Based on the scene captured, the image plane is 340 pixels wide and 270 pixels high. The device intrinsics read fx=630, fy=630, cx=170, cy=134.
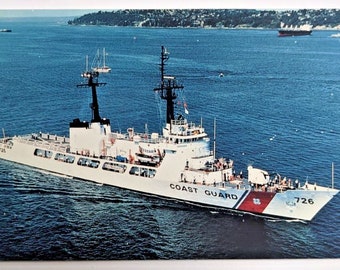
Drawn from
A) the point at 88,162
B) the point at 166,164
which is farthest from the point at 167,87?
the point at 88,162

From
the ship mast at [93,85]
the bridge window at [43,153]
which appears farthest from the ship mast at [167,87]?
the bridge window at [43,153]

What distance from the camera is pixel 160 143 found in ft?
29.6

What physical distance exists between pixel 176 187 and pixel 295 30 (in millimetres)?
2750

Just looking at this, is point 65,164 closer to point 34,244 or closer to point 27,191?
point 27,191

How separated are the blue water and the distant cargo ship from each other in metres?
0.09

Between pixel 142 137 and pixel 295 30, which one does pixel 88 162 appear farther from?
pixel 295 30

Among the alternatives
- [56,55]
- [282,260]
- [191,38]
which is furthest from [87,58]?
[282,260]

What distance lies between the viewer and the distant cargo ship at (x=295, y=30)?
7820 mm

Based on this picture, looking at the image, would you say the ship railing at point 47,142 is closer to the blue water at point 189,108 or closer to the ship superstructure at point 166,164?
the ship superstructure at point 166,164

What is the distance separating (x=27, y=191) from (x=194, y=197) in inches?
91.3

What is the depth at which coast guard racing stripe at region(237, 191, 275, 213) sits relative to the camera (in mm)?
8430

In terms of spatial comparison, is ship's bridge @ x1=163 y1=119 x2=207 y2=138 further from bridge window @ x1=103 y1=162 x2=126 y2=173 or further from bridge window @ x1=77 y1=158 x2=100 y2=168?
bridge window @ x1=77 y1=158 x2=100 y2=168

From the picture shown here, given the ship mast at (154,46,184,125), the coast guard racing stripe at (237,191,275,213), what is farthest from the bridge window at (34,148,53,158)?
the coast guard racing stripe at (237,191,275,213)

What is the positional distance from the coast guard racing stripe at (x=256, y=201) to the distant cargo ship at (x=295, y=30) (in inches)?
84.1
